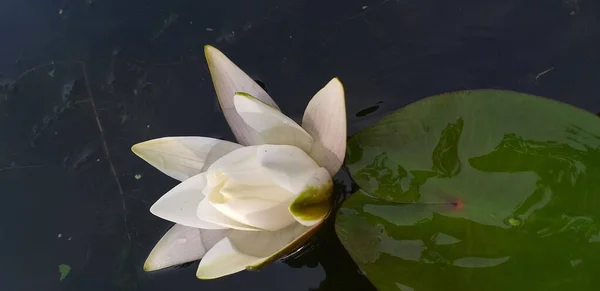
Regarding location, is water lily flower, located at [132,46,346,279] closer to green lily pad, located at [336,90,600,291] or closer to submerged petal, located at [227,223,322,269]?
submerged petal, located at [227,223,322,269]

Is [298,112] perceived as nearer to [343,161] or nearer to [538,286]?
[343,161]

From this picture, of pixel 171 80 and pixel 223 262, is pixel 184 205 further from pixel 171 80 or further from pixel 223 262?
pixel 171 80

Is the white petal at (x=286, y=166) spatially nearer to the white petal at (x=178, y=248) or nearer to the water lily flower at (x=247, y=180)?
the water lily flower at (x=247, y=180)

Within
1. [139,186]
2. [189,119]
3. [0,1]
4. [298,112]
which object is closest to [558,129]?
[298,112]

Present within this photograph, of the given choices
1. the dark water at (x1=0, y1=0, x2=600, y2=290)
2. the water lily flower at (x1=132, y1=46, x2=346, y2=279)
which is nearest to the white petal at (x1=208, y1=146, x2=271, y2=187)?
the water lily flower at (x1=132, y1=46, x2=346, y2=279)

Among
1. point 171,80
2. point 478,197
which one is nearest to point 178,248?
point 171,80

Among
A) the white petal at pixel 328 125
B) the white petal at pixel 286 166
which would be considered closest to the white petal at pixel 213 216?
the white petal at pixel 286 166
